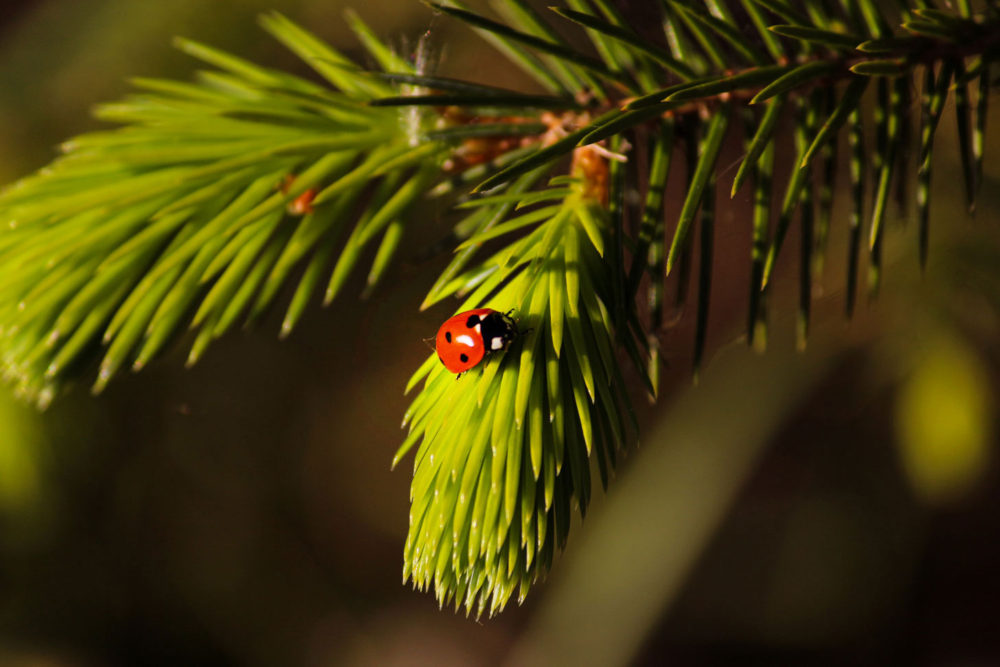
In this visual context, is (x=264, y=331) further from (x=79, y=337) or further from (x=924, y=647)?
(x=924, y=647)

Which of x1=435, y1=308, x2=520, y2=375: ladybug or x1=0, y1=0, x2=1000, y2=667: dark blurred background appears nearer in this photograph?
x1=435, y1=308, x2=520, y2=375: ladybug

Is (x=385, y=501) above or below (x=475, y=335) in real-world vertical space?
below

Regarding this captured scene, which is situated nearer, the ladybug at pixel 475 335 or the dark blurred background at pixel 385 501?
the ladybug at pixel 475 335

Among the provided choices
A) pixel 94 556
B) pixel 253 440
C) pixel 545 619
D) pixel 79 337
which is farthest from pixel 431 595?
pixel 79 337

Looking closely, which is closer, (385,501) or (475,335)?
(475,335)
